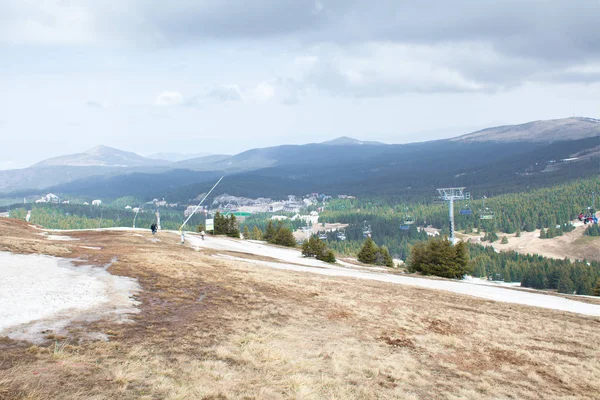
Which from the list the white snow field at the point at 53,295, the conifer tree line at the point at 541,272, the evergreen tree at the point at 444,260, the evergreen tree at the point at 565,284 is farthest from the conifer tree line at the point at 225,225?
the evergreen tree at the point at 565,284

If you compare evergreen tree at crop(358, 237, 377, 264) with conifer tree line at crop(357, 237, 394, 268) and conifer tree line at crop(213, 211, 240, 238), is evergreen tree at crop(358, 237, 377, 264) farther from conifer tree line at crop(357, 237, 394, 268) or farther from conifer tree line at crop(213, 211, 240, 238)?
conifer tree line at crop(213, 211, 240, 238)

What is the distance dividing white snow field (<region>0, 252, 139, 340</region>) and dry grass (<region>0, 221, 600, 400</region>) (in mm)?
1027

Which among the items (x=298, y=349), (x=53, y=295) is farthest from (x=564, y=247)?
(x=53, y=295)

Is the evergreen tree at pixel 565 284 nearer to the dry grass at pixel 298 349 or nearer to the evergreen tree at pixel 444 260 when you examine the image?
the evergreen tree at pixel 444 260

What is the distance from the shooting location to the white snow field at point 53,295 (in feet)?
48.1

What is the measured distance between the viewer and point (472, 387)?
13.5 m

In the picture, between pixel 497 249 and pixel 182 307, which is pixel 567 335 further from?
pixel 497 249

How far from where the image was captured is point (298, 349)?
15.2 metres

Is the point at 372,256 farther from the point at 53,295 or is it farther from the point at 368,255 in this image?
the point at 53,295

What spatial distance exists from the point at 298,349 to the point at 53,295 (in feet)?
36.3

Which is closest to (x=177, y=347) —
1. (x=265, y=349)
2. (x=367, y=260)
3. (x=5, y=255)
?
(x=265, y=349)

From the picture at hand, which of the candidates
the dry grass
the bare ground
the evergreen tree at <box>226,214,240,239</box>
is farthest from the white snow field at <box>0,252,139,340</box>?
the bare ground

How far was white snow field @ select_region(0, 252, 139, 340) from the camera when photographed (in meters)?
14.7

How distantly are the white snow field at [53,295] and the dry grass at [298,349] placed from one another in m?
1.03
